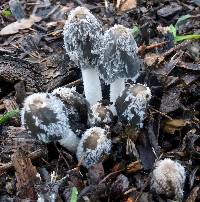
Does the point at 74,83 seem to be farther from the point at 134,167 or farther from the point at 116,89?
the point at 134,167

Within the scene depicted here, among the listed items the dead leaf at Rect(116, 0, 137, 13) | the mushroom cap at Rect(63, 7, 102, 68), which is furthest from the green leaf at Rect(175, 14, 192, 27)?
the mushroom cap at Rect(63, 7, 102, 68)

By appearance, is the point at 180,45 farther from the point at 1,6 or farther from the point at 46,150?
the point at 1,6

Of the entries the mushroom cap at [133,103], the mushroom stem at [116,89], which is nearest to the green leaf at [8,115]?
the mushroom stem at [116,89]

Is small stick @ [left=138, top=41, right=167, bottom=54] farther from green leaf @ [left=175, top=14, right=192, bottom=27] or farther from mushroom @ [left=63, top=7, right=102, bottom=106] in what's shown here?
mushroom @ [left=63, top=7, right=102, bottom=106]

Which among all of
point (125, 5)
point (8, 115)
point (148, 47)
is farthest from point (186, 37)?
point (8, 115)

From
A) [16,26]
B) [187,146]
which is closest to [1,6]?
[16,26]
